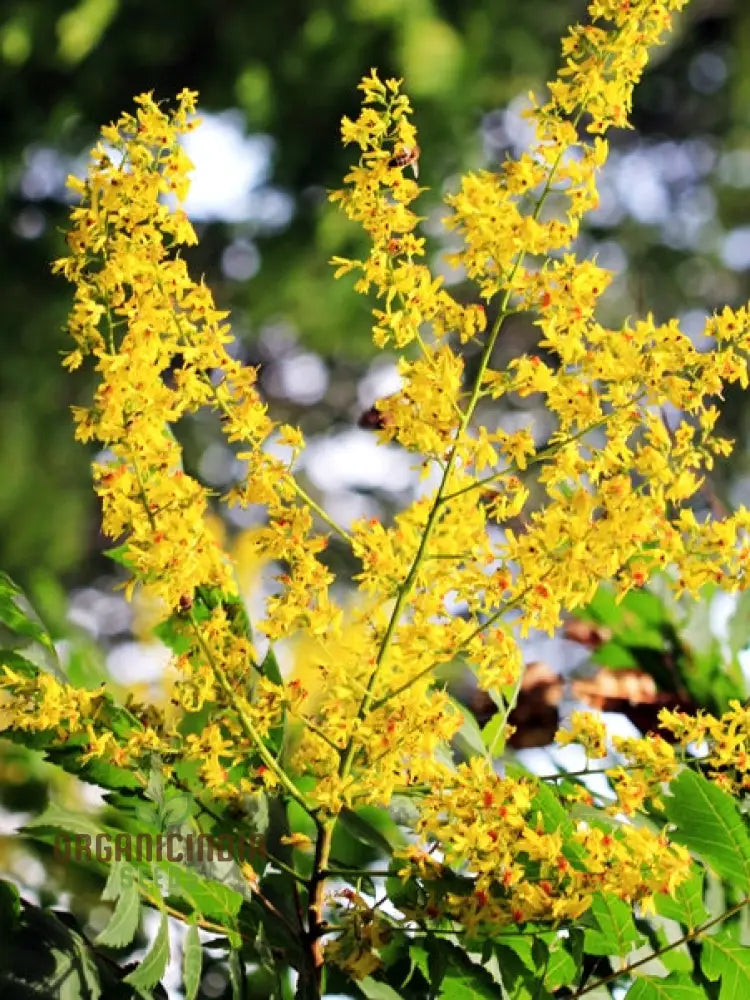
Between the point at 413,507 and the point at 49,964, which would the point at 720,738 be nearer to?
the point at 413,507

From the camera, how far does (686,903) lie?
0.69 meters

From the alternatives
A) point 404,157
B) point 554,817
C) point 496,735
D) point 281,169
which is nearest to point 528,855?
point 554,817

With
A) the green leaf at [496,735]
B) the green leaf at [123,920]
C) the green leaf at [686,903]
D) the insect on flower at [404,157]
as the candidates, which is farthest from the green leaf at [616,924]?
the insect on flower at [404,157]

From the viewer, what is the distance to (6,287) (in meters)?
4.72

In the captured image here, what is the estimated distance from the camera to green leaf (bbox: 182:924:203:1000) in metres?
0.62

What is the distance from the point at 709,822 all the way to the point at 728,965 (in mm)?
77

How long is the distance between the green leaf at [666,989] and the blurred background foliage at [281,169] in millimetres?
3321

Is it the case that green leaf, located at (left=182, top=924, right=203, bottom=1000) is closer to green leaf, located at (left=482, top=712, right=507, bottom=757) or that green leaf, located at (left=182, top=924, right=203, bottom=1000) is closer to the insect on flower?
green leaf, located at (left=482, top=712, right=507, bottom=757)

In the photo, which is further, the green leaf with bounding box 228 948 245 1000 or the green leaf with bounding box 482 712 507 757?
the green leaf with bounding box 482 712 507 757

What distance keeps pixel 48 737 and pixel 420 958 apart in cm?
23

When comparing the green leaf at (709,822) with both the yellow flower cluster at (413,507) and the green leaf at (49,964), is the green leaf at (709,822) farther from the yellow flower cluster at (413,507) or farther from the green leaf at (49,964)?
the green leaf at (49,964)

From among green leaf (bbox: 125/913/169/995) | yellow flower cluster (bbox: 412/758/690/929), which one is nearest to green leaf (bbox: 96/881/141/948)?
green leaf (bbox: 125/913/169/995)

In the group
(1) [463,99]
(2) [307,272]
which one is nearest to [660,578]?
(1) [463,99]

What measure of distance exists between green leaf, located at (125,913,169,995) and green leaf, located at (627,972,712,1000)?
0.24 meters
